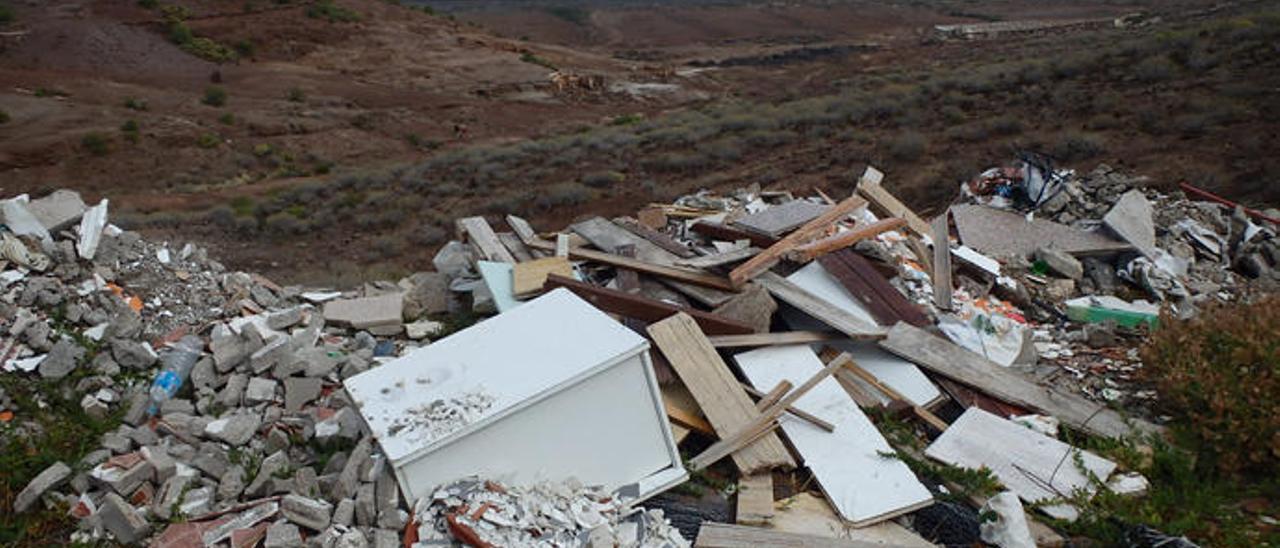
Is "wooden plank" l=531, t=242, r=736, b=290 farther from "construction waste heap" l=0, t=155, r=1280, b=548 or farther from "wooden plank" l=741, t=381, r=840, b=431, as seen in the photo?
"wooden plank" l=741, t=381, r=840, b=431

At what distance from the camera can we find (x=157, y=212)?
15.9 meters

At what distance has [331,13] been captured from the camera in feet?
124

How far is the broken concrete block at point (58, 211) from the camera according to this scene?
6520 millimetres

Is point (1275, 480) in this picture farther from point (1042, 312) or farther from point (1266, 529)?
point (1042, 312)

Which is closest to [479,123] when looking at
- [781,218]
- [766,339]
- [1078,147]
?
[1078,147]

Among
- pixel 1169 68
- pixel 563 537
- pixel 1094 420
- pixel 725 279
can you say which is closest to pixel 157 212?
pixel 725 279

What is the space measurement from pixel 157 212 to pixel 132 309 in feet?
37.9

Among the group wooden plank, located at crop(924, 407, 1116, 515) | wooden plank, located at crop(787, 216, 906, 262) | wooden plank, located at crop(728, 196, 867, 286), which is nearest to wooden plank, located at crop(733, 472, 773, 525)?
wooden plank, located at crop(924, 407, 1116, 515)

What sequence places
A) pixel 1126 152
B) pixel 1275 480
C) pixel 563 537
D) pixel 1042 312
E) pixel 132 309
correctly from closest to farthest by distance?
pixel 563 537, pixel 1275 480, pixel 132 309, pixel 1042 312, pixel 1126 152

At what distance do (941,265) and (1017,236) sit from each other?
5.62 feet

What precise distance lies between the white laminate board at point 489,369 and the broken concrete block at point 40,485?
183cm

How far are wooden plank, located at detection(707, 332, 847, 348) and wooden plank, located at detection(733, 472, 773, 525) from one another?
1140 millimetres

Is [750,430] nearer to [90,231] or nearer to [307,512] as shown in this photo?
[307,512]

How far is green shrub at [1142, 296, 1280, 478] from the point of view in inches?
179
